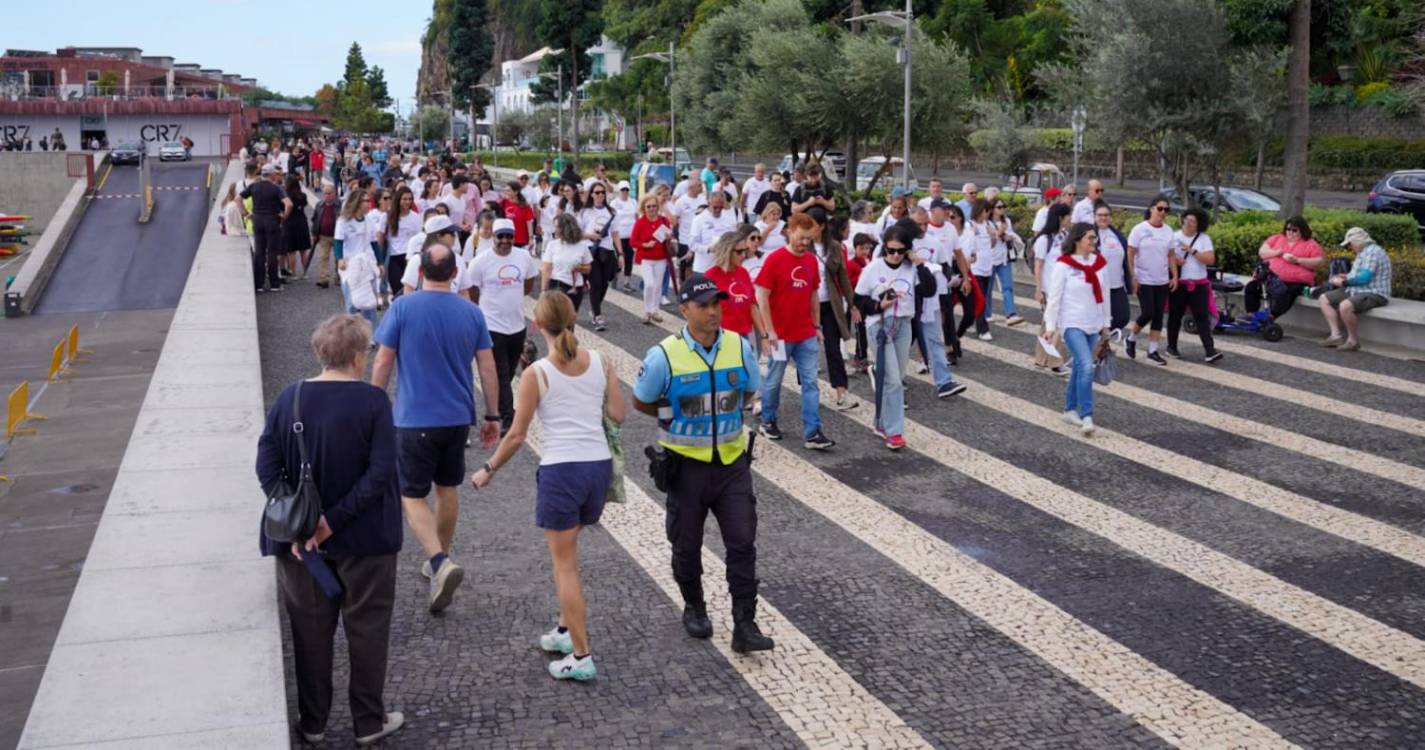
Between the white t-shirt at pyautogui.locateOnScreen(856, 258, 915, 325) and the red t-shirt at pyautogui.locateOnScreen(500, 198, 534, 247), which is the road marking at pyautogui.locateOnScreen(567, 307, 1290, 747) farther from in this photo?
the red t-shirt at pyautogui.locateOnScreen(500, 198, 534, 247)

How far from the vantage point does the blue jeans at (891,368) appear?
10789 millimetres

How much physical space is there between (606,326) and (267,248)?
20.1 ft

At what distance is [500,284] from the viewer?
35.2 feet

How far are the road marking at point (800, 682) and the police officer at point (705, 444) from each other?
15 cm

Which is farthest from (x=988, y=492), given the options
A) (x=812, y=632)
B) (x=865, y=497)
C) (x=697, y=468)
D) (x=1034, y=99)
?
(x=1034, y=99)

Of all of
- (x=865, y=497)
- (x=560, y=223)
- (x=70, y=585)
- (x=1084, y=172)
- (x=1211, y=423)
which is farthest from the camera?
(x=1084, y=172)

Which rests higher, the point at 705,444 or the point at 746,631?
the point at 705,444

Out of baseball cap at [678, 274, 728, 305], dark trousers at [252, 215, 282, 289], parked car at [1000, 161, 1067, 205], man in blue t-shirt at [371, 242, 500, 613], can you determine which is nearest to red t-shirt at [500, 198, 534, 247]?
dark trousers at [252, 215, 282, 289]

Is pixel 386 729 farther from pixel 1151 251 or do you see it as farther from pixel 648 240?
pixel 648 240

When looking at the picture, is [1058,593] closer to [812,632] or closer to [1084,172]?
[812,632]

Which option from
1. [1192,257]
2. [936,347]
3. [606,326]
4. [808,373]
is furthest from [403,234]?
[1192,257]

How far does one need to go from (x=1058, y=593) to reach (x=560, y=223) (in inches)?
303

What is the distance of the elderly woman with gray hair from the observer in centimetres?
520

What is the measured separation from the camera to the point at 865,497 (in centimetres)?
952
